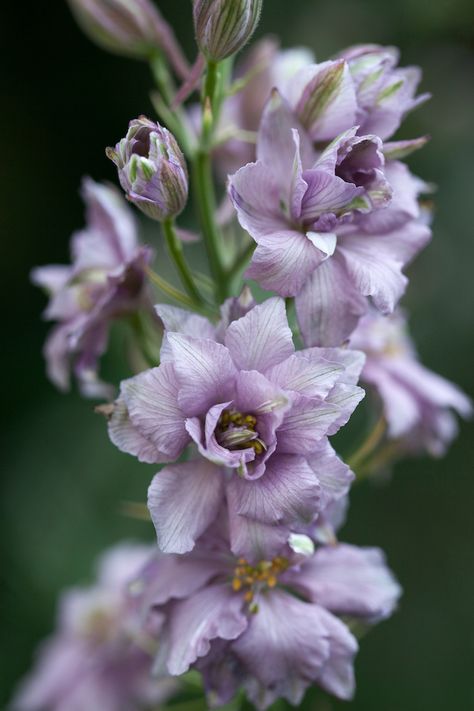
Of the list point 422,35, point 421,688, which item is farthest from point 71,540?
point 422,35

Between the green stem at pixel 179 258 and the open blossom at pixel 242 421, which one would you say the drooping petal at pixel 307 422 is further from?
the green stem at pixel 179 258

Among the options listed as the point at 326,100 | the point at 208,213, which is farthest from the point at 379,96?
the point at 208,213

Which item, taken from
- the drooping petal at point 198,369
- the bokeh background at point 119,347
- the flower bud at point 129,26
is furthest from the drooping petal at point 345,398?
the bokeh background at point 119,347

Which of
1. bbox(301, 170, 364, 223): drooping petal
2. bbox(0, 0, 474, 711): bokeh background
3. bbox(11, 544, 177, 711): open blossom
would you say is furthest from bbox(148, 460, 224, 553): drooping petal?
bbox(0, 0, 474, 711): bokeh background

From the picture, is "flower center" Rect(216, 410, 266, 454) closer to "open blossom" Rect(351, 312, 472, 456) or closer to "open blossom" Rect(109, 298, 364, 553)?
"open blossom" Rect(109, 298, 364, 553)

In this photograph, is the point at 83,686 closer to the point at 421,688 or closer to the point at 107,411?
the point at 107,411
